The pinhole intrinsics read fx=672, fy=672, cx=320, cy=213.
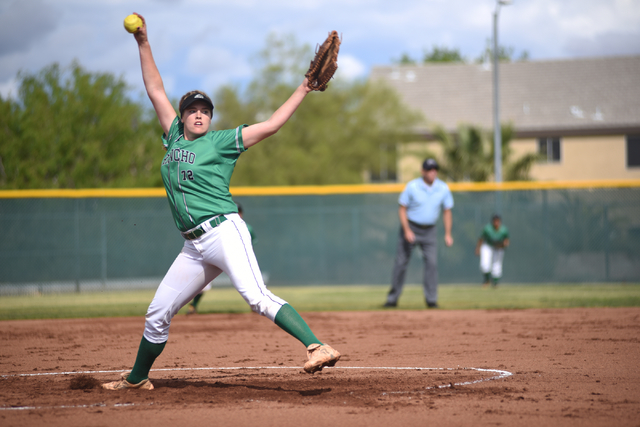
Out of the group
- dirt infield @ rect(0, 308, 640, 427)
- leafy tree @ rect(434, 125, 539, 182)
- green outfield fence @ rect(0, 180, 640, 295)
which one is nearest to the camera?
dirt infield @ rect(0, 308, 640, 427)

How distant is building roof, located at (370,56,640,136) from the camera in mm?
32906

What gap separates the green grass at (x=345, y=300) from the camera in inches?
436

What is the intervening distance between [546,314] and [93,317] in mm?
6797

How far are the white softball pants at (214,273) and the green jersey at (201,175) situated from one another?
0.44ft

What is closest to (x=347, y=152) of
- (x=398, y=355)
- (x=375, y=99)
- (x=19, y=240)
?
(x=375, y=99)

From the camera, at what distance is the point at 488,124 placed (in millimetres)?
33438

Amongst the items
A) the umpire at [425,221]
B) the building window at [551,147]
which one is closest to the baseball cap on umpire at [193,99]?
the umpire at [425,221]

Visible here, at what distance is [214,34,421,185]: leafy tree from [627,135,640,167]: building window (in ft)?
34.1

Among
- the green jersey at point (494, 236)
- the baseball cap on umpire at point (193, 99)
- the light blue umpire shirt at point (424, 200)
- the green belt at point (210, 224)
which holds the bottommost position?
the green jersey at point (494, 236)

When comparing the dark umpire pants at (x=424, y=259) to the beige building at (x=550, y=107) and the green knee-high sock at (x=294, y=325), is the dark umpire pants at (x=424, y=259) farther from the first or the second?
the beige building at (x=550, y=107)

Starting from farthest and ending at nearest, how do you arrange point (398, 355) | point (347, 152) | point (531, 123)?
1. point (531, 123)
2. point (347, 152)
3. point (398, 355)

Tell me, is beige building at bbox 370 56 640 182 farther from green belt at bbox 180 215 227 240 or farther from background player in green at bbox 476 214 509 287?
green belt at bbox 180 215 227 240

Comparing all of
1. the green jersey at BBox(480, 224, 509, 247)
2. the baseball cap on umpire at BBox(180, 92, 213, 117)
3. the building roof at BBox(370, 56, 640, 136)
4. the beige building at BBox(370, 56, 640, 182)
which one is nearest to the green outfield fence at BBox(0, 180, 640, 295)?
the green jersey at BBox(480, 224, 509, 247)

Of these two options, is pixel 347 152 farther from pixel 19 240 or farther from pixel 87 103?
pixel 19 240
